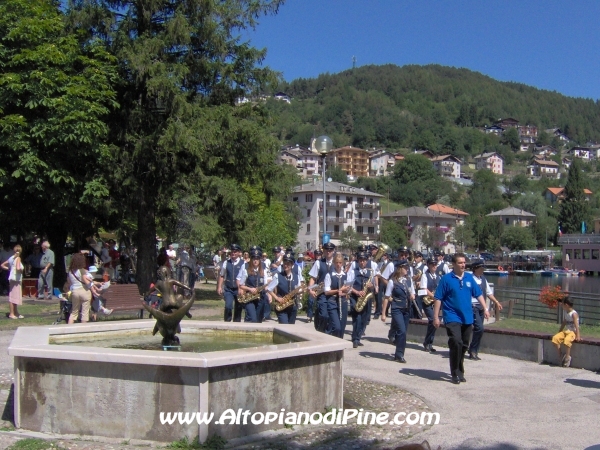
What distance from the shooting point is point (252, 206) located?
1018 inches

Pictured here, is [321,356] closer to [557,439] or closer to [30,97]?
[557,439]

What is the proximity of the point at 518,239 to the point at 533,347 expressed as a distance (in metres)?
106

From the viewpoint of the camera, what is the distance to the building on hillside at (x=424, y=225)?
10288 centimetres

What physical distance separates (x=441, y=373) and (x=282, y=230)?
27.1 meters

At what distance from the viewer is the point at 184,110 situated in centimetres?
2236

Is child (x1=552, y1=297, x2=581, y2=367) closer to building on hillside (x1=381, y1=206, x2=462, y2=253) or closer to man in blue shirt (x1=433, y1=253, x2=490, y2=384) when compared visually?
man in blue shirt (x1=433, y1=253, x2=490, y2=384)

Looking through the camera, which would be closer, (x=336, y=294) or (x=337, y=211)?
(x=336, y=294)

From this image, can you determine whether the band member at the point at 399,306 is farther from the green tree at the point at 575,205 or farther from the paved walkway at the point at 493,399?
the green tree at the point at 575,205

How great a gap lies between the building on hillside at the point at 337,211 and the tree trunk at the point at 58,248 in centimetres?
7329

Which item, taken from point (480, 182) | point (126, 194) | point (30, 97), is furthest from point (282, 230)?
point (480, 182)

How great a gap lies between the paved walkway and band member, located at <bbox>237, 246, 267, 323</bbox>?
77.1 inches

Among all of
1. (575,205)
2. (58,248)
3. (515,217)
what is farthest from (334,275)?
(515,217)

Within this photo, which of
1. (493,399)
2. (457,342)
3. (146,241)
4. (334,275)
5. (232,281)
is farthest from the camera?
(146,241)

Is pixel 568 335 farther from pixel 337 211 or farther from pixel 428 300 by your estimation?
pixel 337 211
